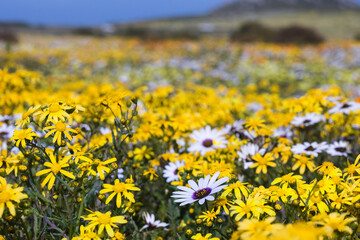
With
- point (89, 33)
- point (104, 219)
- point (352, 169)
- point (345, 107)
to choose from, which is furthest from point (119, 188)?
point (89, 33)

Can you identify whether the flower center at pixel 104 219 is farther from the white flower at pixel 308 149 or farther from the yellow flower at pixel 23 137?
the white flower at pixel 308 149

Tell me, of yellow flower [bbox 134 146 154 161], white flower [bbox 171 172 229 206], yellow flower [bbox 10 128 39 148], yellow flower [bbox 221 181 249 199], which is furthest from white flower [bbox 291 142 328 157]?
yellow flower [bbox 10 128 39 148]

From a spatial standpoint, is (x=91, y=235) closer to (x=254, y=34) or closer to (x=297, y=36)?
(x=297, y=36)

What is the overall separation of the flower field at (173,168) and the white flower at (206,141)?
1 cm

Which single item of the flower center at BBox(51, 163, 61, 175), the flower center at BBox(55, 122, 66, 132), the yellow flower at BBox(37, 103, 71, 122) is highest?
the yellow flower at BBox(37, 103, 71, 122)

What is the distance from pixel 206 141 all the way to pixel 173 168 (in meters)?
0.46

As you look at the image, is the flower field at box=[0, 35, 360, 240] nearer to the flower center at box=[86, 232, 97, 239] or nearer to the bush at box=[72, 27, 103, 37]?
the flower center at box=[86, 232, 97, 239]

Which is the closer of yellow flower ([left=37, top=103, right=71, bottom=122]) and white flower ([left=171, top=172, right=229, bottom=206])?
white flower ([left=171, top=172, right=229, bottom=206])

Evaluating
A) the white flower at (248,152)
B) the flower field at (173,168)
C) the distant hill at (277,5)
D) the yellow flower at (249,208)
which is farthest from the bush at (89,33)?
the distant hill at (277,5)

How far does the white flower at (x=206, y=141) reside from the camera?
2703 mm

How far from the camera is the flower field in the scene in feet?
5.49

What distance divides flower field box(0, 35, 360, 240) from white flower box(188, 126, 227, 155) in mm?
11

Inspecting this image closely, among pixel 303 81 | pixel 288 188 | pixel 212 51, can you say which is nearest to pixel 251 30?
pixel 212 51

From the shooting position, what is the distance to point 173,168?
252 centimetres
